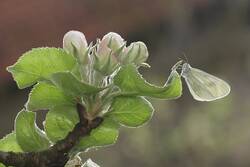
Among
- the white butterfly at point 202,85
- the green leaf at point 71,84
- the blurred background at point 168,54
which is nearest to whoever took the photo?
the green leaf at point 71,84

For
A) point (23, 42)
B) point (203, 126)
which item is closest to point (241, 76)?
point (203, 126)

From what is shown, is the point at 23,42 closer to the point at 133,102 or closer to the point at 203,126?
the point at 203,126

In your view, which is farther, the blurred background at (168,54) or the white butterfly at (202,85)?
the blurred background at (168,54)

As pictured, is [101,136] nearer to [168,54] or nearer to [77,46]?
[77,46]

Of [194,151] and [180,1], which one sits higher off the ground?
[180,1]

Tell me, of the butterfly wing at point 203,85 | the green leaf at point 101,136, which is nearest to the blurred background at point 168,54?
the butterfly wing at point 203,85

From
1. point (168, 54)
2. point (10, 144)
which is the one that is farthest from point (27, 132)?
point (168, 54)

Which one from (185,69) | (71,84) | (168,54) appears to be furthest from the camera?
(168,54)

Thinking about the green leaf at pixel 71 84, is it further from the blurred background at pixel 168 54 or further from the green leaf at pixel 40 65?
the blurred background at pixel 168 54
